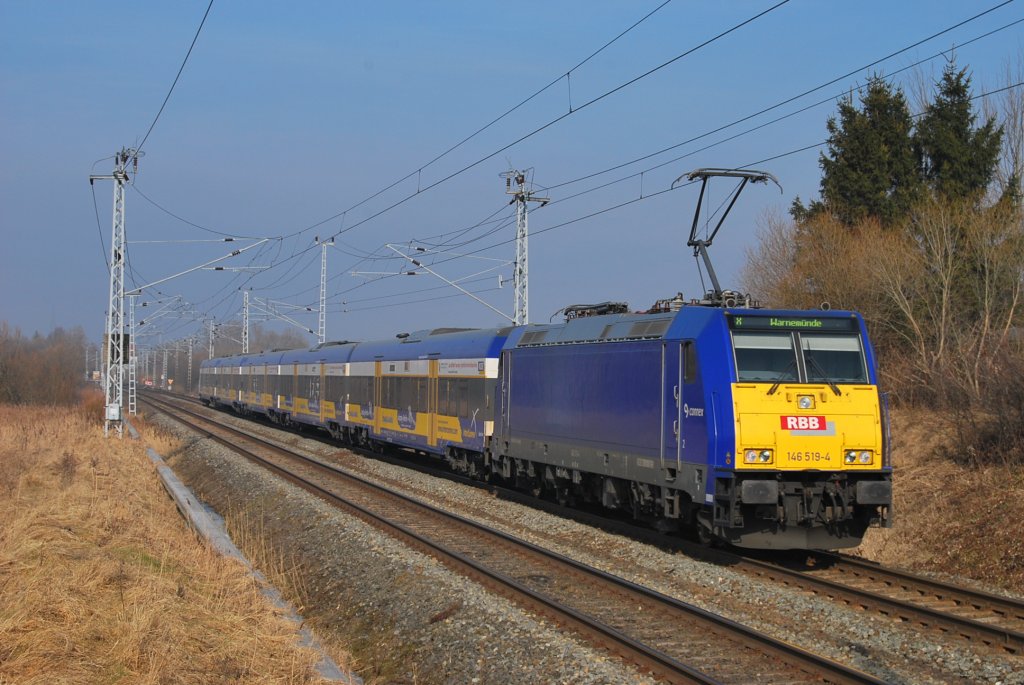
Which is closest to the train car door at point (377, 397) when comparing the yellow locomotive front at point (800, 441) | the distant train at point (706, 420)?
the distant train at point (706, 420)

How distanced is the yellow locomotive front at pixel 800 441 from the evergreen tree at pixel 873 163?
829 inches

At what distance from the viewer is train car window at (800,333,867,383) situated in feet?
42.4

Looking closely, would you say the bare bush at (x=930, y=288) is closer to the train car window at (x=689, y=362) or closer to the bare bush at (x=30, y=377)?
the train car window at (x=689, y=362)

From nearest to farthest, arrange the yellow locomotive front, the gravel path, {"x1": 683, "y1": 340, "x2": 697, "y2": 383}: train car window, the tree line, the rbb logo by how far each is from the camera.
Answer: the gravel path → the yellow locomotive front → the rbb logo → {"x1": 683, "y1": 340, "x2": 697, "y2": 383}: train car window → the tree line

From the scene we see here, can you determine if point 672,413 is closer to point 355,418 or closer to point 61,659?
point 61,659

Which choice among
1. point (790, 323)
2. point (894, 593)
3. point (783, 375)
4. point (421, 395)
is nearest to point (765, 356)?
point (783, 375)

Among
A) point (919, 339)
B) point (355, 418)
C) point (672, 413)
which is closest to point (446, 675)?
point (672, 413)

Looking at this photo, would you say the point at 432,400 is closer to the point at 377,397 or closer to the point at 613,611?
the point at 377,397

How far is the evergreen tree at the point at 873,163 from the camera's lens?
32812 mm

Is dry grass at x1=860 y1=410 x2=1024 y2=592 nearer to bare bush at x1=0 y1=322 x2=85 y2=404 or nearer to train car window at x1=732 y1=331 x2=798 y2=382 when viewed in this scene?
train car window at x1=732 y1=331 x2=798 y2=382

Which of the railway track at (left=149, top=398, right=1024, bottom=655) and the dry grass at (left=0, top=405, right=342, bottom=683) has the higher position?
the dry grass at (left=0, top=405, right=342, bottom=683)

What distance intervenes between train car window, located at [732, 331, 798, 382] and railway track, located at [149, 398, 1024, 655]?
2.43 metres

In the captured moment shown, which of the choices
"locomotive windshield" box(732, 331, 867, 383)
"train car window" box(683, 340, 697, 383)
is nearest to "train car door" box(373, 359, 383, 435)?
"train car window" box(683, 340, 697, 383)

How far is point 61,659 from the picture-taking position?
756cm
